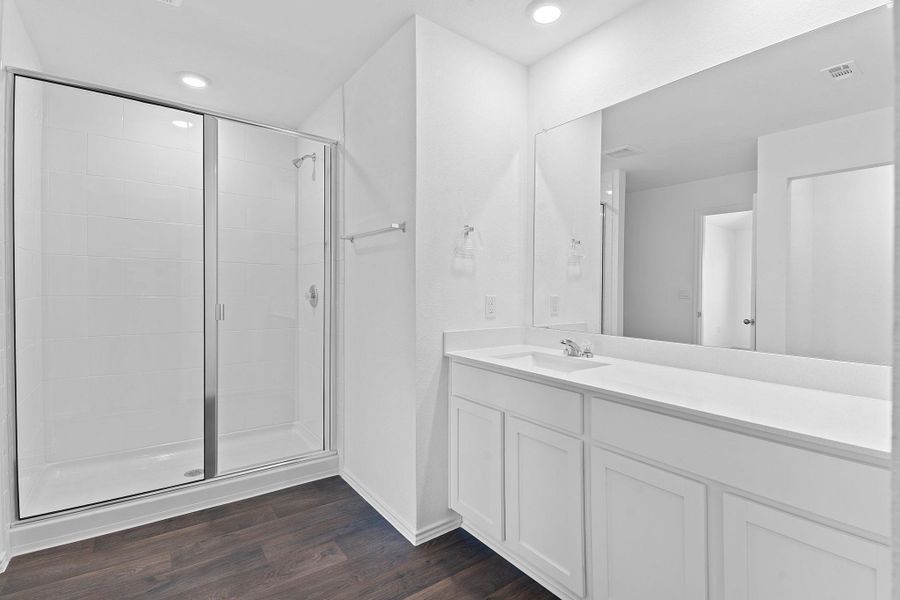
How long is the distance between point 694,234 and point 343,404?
7.17 feet

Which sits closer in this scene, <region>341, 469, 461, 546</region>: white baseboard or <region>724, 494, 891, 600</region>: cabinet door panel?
<region>724, 494, 891, 600</region>: cabinet door panel

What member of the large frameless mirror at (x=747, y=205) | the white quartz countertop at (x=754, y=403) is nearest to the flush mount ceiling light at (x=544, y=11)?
the large frameless mirror at (x=747, y=205)

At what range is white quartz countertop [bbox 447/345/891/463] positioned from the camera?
0.95m

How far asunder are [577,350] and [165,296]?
261cm

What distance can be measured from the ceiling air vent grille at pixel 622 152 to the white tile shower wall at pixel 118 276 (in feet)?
7.60

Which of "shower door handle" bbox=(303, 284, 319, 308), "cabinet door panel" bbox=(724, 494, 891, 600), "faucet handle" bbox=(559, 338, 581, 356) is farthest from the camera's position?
"shower door handle" bbox=(303, 284, 319, 308)

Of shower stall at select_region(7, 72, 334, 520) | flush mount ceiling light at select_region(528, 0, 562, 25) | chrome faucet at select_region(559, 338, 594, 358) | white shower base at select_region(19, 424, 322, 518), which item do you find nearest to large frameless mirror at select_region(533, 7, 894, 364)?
chrome faucet at select_region(559, 338, 594, 358)

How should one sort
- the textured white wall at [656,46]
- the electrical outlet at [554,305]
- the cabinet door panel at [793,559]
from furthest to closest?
the electrical outlet at [554,305], the textured white wall at [656,46], the cabinet door panel at [793,559]

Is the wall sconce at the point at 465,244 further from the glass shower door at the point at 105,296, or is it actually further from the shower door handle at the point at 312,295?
the glass shower door at the point at 105,296

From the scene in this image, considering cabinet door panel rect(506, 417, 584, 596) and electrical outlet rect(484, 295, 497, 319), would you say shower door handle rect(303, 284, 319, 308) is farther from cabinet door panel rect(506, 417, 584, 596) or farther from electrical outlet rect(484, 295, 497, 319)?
A: cabinet door panel rect(506, 417, 584, 596)

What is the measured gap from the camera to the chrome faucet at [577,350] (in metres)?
2.00

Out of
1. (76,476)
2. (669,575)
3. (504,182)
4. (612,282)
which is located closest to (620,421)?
(669,575)

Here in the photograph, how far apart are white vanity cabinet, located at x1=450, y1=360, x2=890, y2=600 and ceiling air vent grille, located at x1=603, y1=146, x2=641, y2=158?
1121mm

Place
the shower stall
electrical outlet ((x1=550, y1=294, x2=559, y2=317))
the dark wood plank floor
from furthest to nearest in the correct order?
the shower stall → electrical outlet ((x1=550, y1=294, x2=559, y2=317)) → the dark wood plank floor
